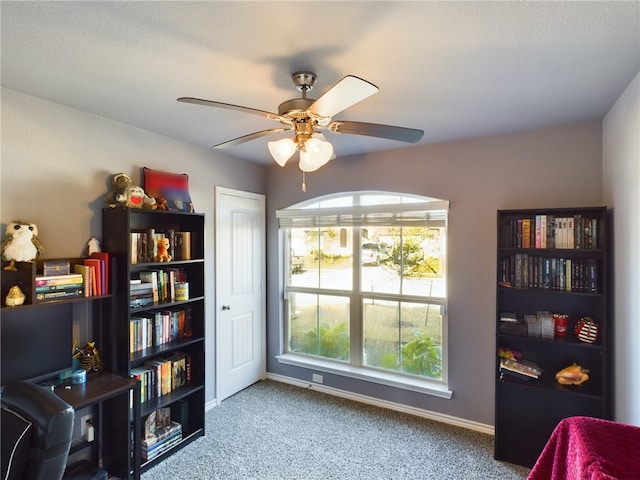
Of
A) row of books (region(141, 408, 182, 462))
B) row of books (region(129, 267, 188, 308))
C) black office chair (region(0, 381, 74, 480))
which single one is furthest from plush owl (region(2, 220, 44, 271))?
row of books (region(141, 408, 182, 462))

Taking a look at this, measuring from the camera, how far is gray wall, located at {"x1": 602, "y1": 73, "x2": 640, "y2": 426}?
1.78 m

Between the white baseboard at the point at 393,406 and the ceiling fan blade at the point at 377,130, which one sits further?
the white baseboard at the point at 393,406

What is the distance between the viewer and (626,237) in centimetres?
193

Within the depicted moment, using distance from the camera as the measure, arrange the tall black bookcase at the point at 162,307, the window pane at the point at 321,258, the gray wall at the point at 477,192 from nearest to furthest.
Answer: the tall black bookcase at the point at 162,307 < the gray wall at the point at 477,192 < the window pane at the point at 321,258

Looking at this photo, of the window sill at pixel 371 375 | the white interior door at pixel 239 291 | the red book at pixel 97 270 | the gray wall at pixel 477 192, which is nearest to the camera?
the red book at pixel 97 270

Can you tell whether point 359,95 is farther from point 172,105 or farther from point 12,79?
point 12,79

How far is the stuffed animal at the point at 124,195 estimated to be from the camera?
2312mm

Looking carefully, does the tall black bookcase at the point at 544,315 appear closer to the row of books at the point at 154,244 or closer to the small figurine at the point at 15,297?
the row of books at the point at 154,244

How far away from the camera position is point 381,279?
330 cm

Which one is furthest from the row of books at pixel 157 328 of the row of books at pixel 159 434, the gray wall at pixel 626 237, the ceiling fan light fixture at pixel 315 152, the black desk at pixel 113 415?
the gray wall at pixel 626 237

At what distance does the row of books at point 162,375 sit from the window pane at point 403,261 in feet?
5.73

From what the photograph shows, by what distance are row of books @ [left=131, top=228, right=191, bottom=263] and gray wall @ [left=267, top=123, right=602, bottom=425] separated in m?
1.67

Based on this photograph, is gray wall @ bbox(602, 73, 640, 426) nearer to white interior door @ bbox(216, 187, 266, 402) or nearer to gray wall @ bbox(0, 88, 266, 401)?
white interior door @ bbox(216, 187, 266, 402)

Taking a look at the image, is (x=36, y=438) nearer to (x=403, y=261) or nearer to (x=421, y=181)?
(x=403, y=261)
